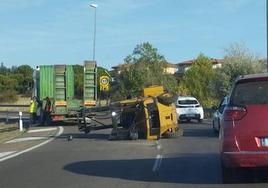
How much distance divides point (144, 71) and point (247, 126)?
57.4 meters

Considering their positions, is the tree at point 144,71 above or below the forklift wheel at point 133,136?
above

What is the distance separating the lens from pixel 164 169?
13.4 m

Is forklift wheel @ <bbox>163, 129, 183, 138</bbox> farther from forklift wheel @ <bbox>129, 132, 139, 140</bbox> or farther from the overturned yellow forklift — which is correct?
forklift wheel @ <bbox>129, 132, 139, 140</bbox>

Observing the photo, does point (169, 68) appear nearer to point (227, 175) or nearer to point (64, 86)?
point (64, 86)

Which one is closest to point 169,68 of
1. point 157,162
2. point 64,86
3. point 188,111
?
point 64,86

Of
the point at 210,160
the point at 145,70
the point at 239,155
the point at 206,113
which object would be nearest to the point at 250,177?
the point at 239,155

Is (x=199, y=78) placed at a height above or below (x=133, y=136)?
above

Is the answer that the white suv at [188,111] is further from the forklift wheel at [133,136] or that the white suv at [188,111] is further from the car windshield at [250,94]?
the car windshield at [250,94]

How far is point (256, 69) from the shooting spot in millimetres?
52750

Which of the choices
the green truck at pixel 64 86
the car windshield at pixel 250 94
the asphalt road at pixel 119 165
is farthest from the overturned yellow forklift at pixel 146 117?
the green truck at pixel 64 86

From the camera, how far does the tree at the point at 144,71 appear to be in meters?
65.0

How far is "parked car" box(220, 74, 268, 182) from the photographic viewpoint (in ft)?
33.4

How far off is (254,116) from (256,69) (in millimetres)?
43342

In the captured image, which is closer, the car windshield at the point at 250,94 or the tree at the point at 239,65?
the car windshield at the point at 250,94
